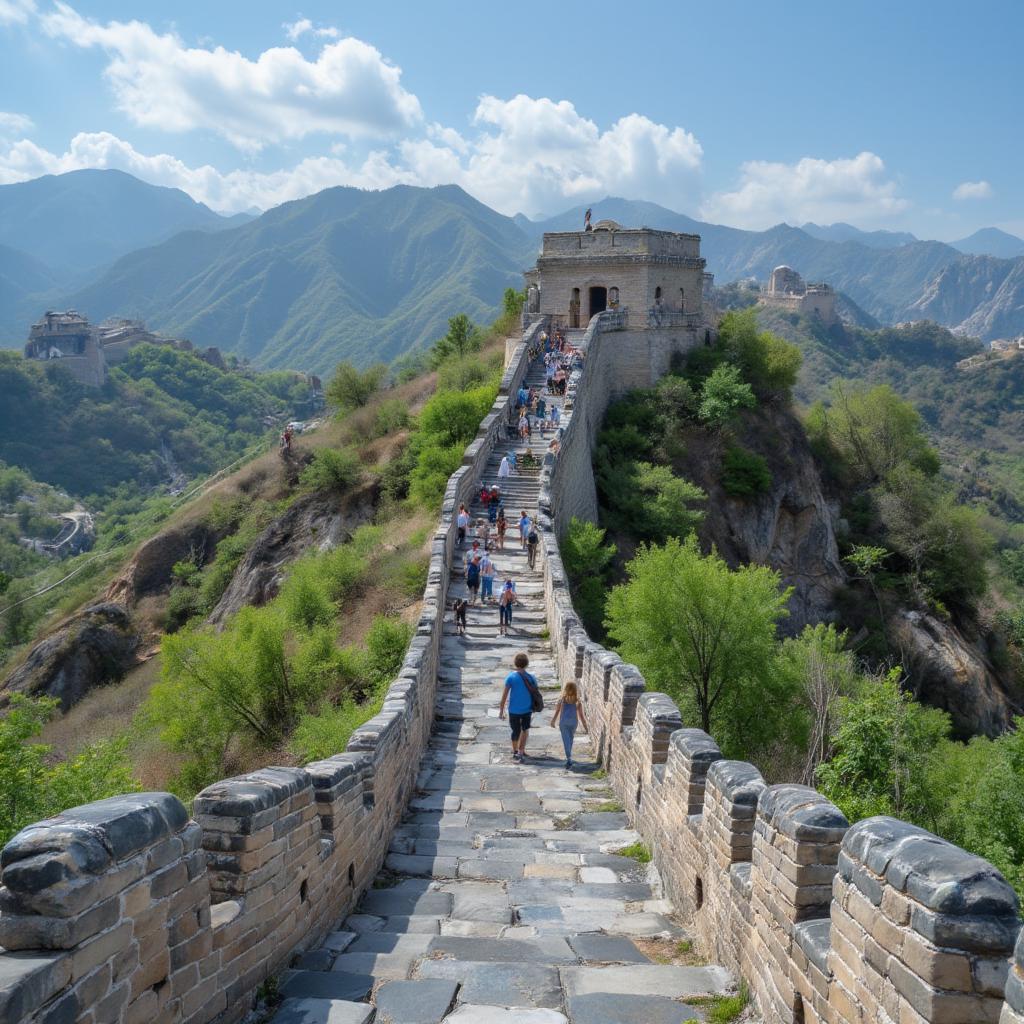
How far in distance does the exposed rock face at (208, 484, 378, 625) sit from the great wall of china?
15.6m

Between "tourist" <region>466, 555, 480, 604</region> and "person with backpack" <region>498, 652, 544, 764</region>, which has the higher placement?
"tourist" <region>466, 555, 480, 604</region>

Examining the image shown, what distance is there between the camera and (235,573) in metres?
26.2

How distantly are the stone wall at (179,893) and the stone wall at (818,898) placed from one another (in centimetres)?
211

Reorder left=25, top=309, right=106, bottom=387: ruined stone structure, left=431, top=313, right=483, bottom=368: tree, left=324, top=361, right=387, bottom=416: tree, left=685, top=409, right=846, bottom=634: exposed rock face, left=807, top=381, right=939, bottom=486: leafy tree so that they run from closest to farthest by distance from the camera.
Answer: left=685, top=409, right=846, bottom=634: exposed rock face < left=324, top=361, right=387, bottom=416: tree < left=431, top=313, right=483, bottom=368: tree < left=807, top=381, right=939, bottom=486: leafy tree < left=25, top=309, right=106, bottom=387: ruined stone structure

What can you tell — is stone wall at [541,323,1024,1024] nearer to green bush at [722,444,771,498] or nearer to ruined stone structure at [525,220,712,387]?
green bush at [722,444,771,498]

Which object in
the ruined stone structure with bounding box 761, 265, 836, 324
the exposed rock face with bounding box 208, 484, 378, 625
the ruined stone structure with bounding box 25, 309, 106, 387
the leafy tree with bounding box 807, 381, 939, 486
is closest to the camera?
the exposed rock face with bounding box 208, 484, 378, 625

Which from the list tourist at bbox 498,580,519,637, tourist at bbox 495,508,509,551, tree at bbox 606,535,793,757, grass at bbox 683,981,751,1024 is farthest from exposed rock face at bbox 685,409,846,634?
grass at bbox 683,981,751,1024

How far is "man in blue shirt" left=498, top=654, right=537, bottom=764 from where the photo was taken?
8.96 metres

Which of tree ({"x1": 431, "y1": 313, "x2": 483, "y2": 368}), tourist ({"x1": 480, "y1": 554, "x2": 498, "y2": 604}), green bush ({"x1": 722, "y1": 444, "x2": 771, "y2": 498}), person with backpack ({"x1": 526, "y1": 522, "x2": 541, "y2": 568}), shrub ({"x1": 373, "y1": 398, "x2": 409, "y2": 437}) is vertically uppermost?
tree ({"x1": 431, "y1": 313, "x2": 483, "y2": 368})

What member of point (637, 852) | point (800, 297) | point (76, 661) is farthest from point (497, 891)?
point (800, 297)

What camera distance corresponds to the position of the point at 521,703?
896 cm

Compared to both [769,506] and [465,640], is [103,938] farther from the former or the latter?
[769,506]

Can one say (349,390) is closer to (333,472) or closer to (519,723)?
(333,472)

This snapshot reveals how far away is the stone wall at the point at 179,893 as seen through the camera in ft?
9.11
